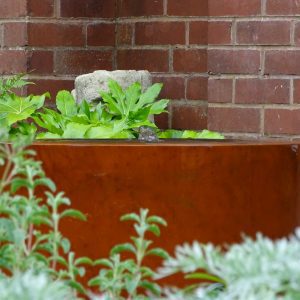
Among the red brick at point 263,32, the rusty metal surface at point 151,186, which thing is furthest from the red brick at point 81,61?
the rusty metal surface at point 151,186

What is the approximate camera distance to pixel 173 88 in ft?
14.4

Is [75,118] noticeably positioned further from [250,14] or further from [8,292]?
[8,292]

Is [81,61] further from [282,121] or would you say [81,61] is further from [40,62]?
[282,121]

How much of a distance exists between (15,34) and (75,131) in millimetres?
1363

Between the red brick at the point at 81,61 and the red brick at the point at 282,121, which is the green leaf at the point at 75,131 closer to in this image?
the red brick at the point at 282,121

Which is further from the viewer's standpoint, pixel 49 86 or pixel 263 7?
pixel 49 86

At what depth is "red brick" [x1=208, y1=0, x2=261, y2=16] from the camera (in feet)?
12.9

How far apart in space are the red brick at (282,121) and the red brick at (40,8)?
112 centimetres

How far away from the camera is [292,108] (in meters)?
3.90

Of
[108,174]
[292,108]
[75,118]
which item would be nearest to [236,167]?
[108,174]

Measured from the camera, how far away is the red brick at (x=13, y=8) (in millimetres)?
4336

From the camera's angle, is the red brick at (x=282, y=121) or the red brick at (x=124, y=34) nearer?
the red brick at (x=282, y=121)

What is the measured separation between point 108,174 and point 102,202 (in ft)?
0.25

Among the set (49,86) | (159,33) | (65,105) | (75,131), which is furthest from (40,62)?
(75,131)
